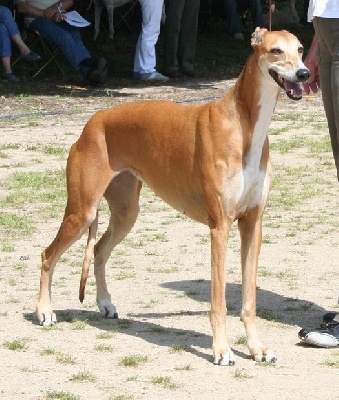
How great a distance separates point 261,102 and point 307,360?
1.48m

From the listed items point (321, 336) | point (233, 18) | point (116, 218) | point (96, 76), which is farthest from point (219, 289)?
point (233, 18)

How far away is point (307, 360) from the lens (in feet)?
21.7

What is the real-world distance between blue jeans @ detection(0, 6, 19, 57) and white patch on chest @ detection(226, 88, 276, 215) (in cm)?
1142

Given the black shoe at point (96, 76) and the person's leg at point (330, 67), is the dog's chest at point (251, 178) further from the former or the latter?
the black shoe at point (96, 76)

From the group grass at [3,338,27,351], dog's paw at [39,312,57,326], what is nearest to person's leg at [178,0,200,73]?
dog's paw at [39,312,57,326]

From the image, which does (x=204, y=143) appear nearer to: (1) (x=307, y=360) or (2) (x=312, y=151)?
(1) (x=307, y=360)

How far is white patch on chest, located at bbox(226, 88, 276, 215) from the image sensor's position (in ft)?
21.1

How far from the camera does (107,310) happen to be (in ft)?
24.7

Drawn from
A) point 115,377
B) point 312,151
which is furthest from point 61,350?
point 312,151

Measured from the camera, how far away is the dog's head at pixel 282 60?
616cm

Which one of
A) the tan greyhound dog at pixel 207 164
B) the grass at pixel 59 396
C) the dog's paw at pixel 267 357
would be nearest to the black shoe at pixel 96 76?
the tan greyhound dog at pixel 207 164

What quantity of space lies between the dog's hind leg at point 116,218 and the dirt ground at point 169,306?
0.13m

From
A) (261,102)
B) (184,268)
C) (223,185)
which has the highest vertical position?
(261,102)

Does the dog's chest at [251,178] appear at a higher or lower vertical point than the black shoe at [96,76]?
higher
